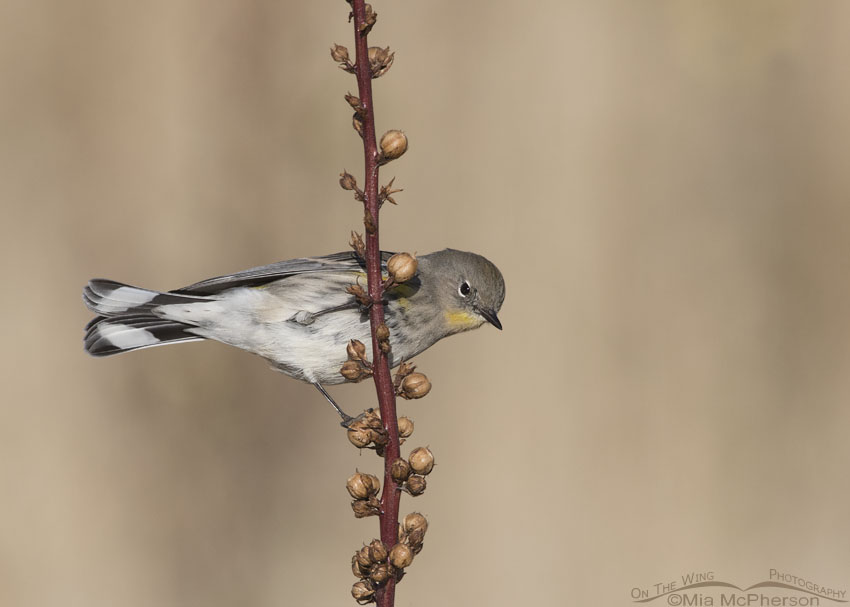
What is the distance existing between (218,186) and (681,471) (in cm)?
330

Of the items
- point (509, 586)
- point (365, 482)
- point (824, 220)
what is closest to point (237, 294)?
point (365, 482)

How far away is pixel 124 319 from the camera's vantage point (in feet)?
12.3

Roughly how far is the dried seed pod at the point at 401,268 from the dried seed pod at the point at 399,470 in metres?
0.45

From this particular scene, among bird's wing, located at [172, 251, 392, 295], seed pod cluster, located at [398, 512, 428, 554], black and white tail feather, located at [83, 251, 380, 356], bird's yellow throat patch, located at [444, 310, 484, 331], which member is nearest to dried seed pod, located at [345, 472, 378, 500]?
seed pod cluster, located at [398, 512, 428, 554]

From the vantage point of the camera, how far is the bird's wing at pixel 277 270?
11.3 ft

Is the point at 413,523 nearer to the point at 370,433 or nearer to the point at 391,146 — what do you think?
the point at 370,433

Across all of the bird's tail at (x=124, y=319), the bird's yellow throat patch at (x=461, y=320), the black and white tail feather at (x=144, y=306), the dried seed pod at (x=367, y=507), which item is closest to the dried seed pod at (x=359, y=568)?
the dried seed pod at (x=367, y=507)

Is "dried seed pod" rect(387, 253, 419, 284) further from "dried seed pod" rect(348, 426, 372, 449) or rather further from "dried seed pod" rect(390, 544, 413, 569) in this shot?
"dried seed pod" rect(390, 544, 413, 569)

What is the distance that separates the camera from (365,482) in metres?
2.20

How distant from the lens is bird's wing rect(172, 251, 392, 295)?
11.3 feet

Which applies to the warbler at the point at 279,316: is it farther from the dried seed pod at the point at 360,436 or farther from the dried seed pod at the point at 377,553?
the dried seed pod at the point at 377,553

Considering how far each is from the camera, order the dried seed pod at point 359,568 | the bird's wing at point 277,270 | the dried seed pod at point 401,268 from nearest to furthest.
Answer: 1. the dried seed pod at point 359,568
2. the dried seed pod at point 401,268
3. the bird's wing at point 277,270

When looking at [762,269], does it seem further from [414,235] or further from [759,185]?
[414,235]

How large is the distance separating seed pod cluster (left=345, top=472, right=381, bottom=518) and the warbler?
1.41 meters
